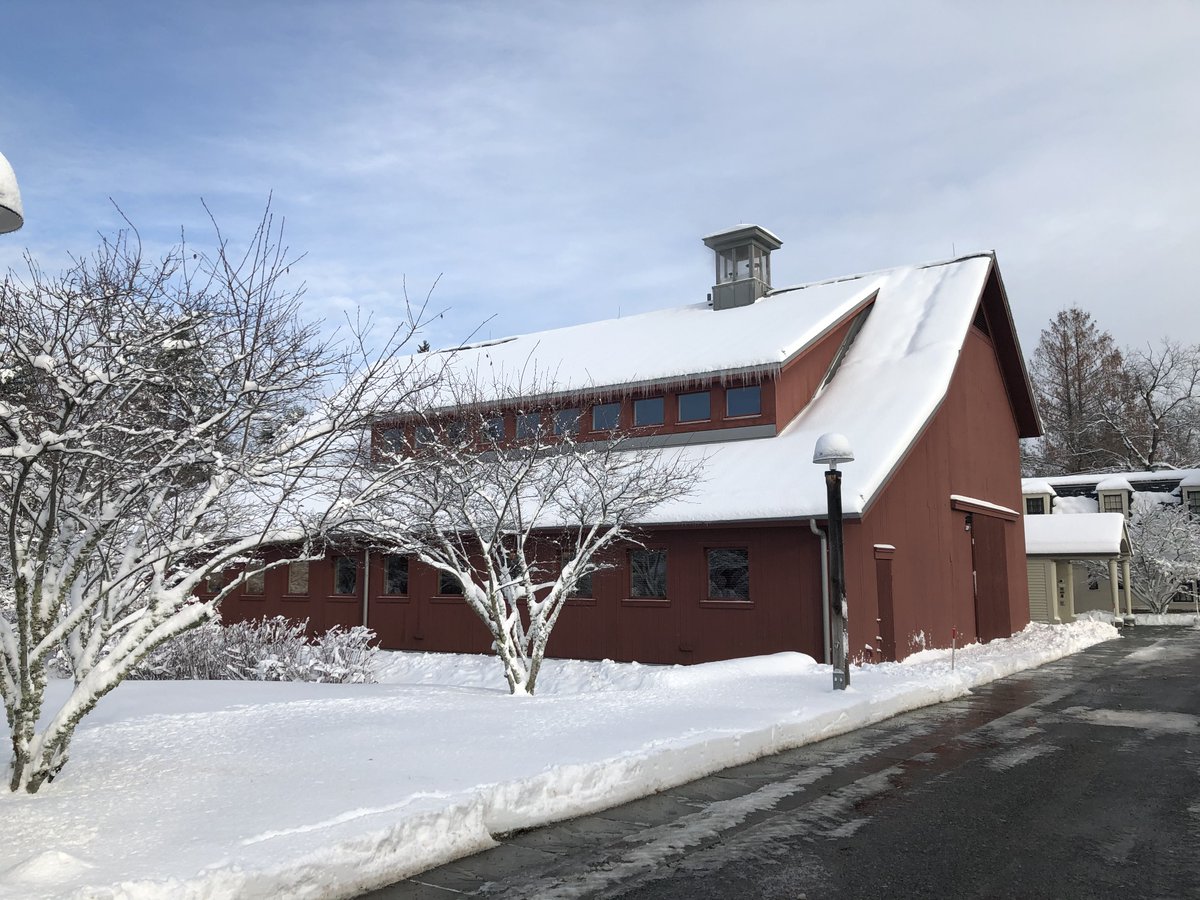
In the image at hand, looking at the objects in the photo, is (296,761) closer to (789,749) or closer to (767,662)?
(789,749)

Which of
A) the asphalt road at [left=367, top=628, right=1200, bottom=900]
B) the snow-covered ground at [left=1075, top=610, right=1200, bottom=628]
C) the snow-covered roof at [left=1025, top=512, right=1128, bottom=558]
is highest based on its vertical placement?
the snow-covered roof at [left=1025, top=512, right=1128, bottom=558]

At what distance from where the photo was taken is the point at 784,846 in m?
6.30

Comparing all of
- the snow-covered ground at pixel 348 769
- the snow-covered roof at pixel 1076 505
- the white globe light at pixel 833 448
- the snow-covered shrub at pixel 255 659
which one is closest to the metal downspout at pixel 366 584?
the snow-covered shrub at pixel 255 659

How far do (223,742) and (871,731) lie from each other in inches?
271

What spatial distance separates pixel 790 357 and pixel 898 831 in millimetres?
13990

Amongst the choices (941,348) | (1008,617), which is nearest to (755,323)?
(941,348)

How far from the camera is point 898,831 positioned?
6.71 m

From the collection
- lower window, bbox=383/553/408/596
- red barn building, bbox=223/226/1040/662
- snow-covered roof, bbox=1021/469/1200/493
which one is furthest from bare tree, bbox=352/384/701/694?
snow-covered roof, bbox=1021/469/1200/493

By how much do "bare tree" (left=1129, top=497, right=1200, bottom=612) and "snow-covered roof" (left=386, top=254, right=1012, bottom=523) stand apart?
20.5 meters

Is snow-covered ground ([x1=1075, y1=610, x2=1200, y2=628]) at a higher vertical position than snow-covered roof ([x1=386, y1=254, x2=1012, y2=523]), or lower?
lower

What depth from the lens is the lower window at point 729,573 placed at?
1797cm

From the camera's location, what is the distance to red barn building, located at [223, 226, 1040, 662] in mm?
17422

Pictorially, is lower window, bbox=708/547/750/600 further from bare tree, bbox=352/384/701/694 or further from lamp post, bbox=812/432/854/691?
lamp post, bbox=812/432/854/691

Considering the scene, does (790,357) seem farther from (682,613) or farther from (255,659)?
(255,659)
